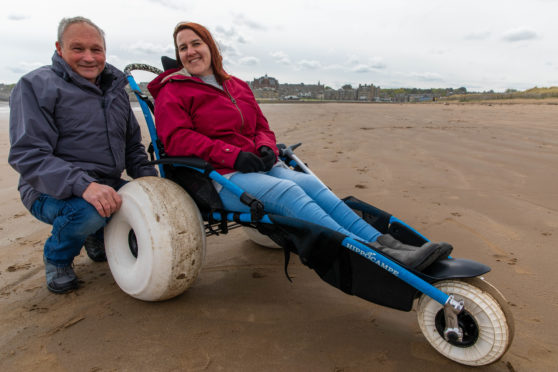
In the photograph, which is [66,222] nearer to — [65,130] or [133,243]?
[133,243]

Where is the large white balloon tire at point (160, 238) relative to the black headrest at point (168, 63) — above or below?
below

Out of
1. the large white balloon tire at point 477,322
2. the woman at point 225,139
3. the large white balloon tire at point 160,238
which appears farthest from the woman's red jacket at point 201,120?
the large white balloon tire at point 477,322

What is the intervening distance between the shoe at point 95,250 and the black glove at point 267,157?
1.52 metres

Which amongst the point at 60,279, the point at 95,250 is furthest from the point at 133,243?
the point at 95,250

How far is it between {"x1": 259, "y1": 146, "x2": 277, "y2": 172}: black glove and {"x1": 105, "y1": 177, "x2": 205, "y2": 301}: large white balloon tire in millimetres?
578

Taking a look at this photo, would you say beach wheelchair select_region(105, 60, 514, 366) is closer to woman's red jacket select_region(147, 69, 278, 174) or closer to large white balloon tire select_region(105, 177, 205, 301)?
large white balloon tire select_region(105, 177, 205, 301)

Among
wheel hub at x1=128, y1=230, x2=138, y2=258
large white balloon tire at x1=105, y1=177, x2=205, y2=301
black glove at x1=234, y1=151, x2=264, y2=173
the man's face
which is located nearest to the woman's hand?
black glove at x1=234, y1=151, x2=264, y2=173

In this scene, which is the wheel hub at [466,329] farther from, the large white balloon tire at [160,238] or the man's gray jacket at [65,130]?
the man's gray jacket at [65,130]

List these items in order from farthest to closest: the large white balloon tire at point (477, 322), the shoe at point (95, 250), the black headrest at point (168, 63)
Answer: the shoe at point (95, 250) → the black headrest at point (168, 63) → the large white balloon tire at point (477, 322)

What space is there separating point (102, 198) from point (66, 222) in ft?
1.00

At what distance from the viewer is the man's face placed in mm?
2324

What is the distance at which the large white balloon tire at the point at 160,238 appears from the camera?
207cm

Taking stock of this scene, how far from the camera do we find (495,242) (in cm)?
307

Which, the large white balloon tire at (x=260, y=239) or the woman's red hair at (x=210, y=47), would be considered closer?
the woman's red hair at (x=210, y=47)
